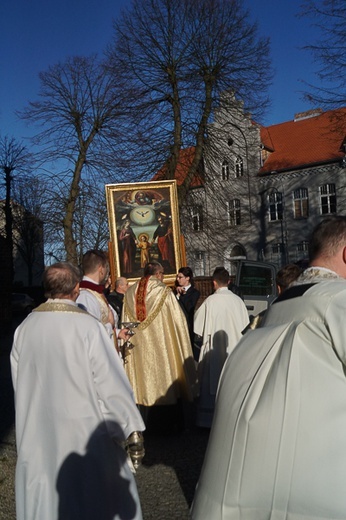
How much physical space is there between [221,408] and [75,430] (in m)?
1.42

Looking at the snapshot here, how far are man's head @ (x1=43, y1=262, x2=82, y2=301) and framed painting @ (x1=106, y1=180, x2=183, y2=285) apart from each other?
8901mm

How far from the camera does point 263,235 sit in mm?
46219

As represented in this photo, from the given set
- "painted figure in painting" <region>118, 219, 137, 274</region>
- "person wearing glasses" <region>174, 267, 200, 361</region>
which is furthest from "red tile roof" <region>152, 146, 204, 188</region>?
"person wearing glasses" <region>174, 267, 200, 361</region>

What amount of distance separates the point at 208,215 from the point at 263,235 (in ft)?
65.5

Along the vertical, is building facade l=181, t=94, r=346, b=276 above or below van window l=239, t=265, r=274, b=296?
above

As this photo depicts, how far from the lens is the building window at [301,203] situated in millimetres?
44691

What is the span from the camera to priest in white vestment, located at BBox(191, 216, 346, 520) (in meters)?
2.36

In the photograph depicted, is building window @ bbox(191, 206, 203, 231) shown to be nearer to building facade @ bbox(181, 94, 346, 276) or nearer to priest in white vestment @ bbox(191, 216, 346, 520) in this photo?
building facade @ bbox(181, 94, 346, 276)

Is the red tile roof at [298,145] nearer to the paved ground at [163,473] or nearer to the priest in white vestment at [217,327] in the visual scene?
the priest in white vestment at [217,327]

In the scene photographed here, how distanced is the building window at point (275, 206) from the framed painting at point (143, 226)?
109 feet

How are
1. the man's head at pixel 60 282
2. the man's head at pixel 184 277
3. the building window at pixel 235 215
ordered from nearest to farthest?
the man's head at pixel 60 282
the man's head at pixel 184 277
the building window at pixel 235 215

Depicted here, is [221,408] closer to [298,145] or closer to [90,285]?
[90,285]

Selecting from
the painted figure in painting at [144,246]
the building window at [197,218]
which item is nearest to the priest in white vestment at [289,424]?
the painted figure in painting at [144,246]

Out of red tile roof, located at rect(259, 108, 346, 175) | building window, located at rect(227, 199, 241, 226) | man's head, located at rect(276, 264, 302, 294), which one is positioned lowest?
man's head, located at rect(276, 264, 302, 294)
